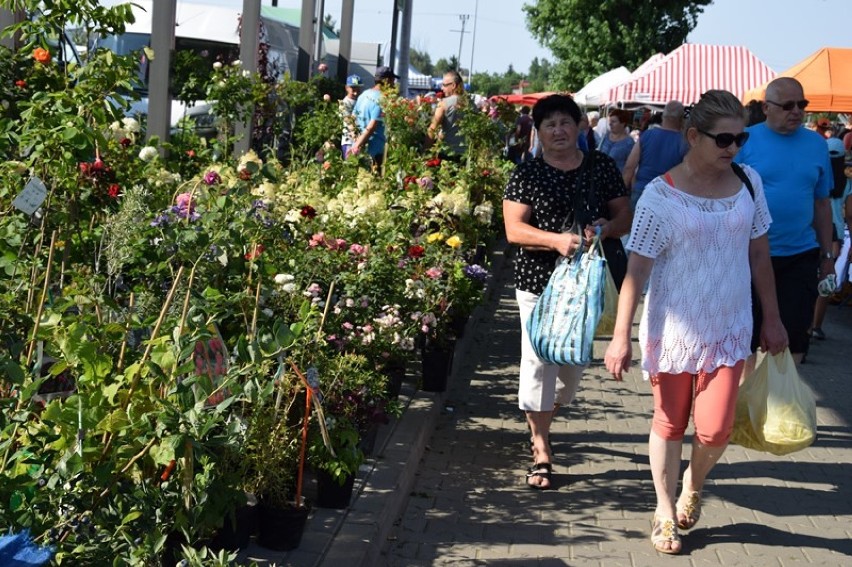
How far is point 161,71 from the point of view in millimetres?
9039

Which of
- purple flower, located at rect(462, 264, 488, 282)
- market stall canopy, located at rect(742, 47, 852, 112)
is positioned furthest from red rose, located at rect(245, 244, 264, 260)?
market stall canopy, located at rect(742, 47, 852, 112)

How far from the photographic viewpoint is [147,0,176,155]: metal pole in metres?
8.85

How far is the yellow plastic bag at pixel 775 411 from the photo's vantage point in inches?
197

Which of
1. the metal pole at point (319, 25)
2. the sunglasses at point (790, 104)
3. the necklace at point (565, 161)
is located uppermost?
the metal pole at point (319, 25)

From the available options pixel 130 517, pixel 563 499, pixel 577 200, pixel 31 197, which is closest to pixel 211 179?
pixel 577 200

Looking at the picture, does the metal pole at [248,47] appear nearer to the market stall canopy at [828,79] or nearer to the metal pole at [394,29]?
the market stall canopy at [828,79]

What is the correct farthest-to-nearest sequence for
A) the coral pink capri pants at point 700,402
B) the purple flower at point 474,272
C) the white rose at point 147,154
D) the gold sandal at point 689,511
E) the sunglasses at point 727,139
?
the purple flower at point 474,272
the white rose at point 147,154
the gold sandal at point 689,511
the coral pink capri pants at point 700,402
the sunglasses at point 727,139

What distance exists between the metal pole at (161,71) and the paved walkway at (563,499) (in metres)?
3.00

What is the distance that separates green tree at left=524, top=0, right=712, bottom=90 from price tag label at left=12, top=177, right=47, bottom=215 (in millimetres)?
44999

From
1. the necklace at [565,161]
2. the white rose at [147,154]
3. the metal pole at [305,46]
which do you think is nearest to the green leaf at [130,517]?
the necklace at [565,161]

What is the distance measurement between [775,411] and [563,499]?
1.20 m

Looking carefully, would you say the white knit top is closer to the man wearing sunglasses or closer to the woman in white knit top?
the woman in white knit top

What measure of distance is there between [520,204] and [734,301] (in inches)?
49.5

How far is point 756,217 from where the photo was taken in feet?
16.8
